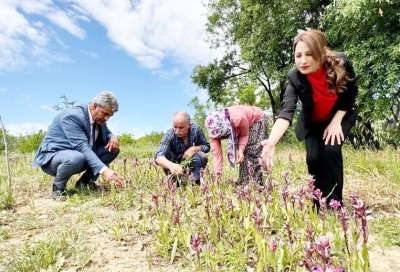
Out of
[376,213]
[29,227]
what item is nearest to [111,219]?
[29,227]

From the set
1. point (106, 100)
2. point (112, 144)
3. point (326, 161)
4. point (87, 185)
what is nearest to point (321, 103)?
point (326, 161)

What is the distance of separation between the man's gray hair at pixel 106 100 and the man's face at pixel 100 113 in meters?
0.04

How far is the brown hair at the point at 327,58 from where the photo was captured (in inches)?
129

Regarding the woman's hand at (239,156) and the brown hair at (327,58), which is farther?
the woman's hand at (239,156)

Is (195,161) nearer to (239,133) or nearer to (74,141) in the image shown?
(239,133)

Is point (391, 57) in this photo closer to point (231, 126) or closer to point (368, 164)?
point (368, 164)

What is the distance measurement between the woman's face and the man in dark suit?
270 centimetres

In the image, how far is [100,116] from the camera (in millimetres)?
5191

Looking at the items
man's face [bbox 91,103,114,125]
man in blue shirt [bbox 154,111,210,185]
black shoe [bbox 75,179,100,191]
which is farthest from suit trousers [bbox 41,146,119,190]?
man in blue shirt [bbox 154,111,210,185]

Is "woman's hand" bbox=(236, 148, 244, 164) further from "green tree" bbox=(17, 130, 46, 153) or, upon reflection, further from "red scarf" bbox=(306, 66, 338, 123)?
"green tree" bbox=(17, 130, 46, 153)

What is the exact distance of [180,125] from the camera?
5.01 metres

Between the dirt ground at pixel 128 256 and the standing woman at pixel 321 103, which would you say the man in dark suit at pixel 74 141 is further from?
the standing woman at pixel 321 103

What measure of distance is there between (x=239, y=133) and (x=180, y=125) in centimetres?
82

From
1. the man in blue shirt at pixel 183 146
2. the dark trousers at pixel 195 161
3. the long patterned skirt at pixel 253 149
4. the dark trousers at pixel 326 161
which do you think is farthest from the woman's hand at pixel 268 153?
the long patterned skirt at pixel 253 149
